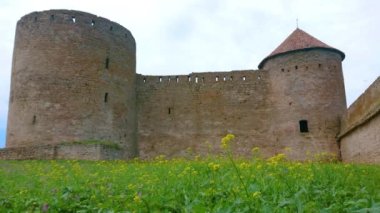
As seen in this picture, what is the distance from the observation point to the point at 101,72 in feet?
59.1

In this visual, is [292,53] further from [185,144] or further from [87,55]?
[87,55]

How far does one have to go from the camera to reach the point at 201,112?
21109 mm

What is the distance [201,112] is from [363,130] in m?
8.17

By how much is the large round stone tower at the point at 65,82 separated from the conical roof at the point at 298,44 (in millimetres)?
8024

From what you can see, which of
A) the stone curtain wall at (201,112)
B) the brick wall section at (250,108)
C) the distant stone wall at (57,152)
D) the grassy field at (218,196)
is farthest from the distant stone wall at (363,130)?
the distant stone wall at (57,152)

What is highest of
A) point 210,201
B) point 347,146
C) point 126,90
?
point 126,90

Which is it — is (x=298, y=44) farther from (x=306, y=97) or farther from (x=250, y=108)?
(x=250, y=108)

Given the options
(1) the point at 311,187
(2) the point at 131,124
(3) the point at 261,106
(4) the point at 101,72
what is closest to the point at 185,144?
(2) the point at 131,124

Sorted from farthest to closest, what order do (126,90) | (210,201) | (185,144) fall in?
(185,144)
(126,90)
(210,201)

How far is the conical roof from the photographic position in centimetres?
2017

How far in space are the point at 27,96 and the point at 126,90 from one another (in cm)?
440

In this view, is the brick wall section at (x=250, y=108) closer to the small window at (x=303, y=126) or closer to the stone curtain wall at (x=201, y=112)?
the stone curtain wall at (x=201, y=112)

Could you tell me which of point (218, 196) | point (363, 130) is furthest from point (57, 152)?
point (218, 196)

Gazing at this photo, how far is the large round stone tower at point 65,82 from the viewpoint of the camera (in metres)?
16.9
